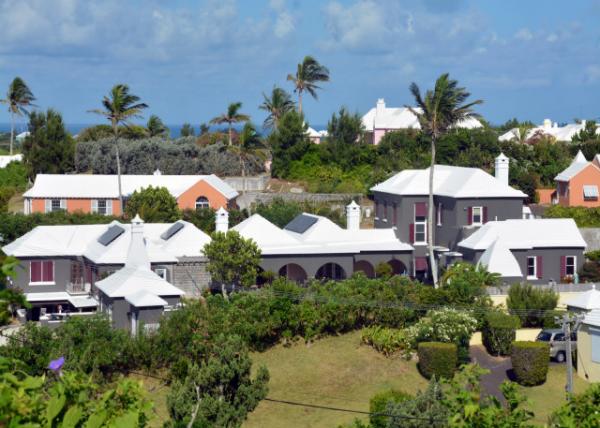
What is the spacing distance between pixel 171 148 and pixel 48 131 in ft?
29.3

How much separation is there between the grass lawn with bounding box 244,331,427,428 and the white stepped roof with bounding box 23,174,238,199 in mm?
26029

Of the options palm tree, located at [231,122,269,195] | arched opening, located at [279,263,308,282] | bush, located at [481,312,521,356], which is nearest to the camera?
bush, located at [481,312,521,356]

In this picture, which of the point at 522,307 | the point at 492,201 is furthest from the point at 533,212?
the point at 522,307

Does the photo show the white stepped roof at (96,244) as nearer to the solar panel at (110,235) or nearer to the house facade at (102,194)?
the solar panel at (110,235)

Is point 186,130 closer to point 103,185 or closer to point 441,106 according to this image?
→ point 103,185

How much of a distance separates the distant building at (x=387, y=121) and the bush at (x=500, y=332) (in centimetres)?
5333

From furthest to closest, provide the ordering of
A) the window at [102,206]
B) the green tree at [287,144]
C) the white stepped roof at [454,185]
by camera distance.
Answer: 1. the green tree at [287,144]
2. the window at [102,206]
3. the white stepped roof at [454,185]

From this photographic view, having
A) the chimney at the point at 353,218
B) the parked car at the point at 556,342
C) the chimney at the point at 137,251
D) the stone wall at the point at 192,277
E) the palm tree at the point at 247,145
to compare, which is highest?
the palm tree at the point at 247,145

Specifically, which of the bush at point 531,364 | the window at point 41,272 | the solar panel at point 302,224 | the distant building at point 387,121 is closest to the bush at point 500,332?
the bush at point 531,364

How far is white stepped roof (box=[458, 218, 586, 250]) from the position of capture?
4684 centimetres

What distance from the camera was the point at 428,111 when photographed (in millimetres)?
48531

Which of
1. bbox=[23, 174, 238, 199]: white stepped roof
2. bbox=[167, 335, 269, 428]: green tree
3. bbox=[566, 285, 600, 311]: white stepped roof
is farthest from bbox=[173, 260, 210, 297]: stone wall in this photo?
bbox=[23, 174, 238, 199]: white stepped roof

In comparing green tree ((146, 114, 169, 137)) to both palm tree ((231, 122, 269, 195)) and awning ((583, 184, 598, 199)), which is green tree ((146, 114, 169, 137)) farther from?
awning ((583, 184, 598, 199))

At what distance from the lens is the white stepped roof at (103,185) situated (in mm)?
64375
